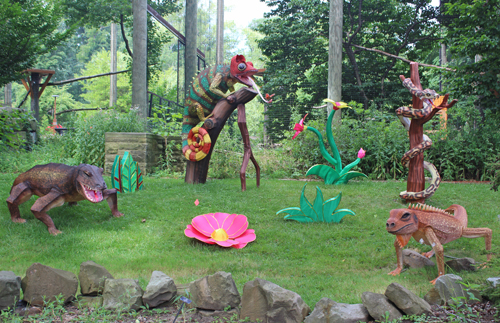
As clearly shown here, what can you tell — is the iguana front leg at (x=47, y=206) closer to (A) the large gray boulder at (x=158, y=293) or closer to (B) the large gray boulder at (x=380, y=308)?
(A) the large gray boulder at (x=158, y=293)

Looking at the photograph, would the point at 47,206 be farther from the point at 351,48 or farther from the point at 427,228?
the point at 351,48

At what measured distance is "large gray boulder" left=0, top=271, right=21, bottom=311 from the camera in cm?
241

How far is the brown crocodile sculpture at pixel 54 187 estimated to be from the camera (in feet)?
12.9

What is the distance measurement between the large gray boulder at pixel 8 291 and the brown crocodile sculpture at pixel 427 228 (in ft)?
8.92

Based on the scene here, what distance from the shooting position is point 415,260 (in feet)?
10.9

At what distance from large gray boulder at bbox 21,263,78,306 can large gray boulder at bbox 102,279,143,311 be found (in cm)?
30

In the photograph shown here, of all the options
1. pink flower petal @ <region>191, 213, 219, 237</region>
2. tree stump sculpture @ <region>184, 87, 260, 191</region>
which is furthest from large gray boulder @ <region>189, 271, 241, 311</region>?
tree stump sculpture @ <region>184, 87, 260, 191</region>

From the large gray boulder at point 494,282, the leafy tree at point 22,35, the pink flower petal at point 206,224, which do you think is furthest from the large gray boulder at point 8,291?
the leafy tree at point 22,35

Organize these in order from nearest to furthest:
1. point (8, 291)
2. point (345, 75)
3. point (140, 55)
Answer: point (8, 291), point (140, 55), point (345, 75)

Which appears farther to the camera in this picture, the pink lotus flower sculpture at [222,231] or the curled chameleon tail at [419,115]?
the curled chameleon tail at [419,115]

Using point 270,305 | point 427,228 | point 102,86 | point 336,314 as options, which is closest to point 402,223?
point 427,228

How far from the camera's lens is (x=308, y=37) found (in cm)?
1506

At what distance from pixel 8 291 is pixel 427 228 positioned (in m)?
3.11

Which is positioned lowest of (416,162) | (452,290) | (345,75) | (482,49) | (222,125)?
(452,290)
